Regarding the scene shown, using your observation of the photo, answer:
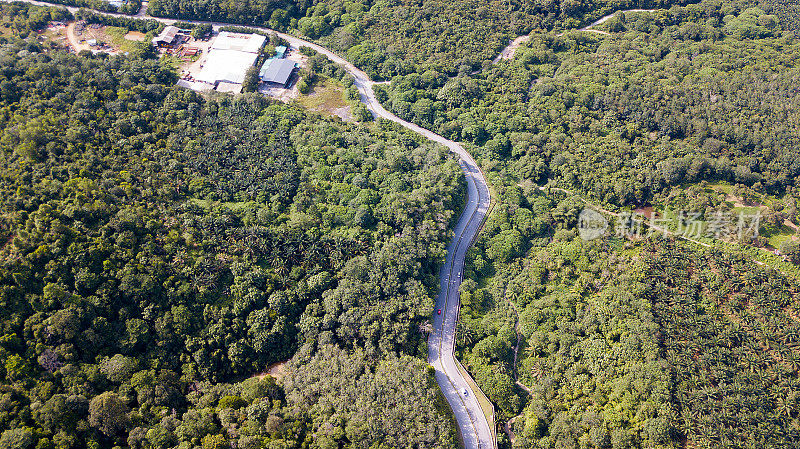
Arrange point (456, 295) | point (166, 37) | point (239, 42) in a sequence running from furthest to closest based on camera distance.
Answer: point (166, 37) < point (239, 42) < point (456, 295)

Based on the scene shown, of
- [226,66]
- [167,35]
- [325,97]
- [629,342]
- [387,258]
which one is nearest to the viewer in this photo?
[629,342]

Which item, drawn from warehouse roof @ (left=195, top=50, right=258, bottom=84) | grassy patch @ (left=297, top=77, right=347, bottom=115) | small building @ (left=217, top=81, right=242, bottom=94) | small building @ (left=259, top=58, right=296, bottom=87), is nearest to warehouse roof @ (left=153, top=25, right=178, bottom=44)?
warehouse roof @ (left=195, top=50, right=258, bottom=84)

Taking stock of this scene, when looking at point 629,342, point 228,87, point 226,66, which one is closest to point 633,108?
point 629,342

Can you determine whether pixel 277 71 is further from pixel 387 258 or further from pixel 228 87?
pixel 387 258

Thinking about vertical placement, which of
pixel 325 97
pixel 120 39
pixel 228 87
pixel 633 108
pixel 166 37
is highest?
pixel 166 37

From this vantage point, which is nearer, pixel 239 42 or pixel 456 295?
pixel 456 295

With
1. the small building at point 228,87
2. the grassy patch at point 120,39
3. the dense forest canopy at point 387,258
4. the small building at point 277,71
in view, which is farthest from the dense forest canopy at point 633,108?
the grassy patch at point 120,39

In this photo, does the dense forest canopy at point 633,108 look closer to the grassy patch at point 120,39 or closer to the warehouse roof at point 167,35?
the warehouse roof at point 167,35
